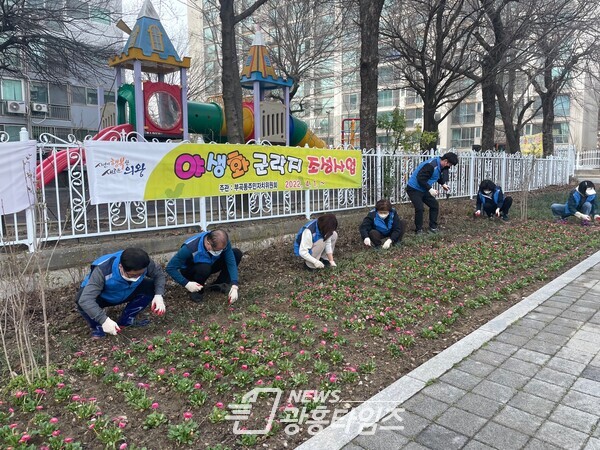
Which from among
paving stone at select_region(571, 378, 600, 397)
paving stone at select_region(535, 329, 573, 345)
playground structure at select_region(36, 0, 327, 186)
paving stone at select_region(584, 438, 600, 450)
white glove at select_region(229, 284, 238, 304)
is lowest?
paving stone at select_region(584, 438, 600, 450)

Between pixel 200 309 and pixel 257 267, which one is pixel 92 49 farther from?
pixel 200 309

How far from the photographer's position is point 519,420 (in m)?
2.49

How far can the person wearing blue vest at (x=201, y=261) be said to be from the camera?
4.37 m

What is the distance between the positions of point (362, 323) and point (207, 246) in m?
1.70

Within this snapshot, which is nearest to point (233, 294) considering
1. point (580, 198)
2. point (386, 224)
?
point (386, 224)

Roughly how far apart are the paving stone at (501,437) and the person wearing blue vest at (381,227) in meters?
4.18

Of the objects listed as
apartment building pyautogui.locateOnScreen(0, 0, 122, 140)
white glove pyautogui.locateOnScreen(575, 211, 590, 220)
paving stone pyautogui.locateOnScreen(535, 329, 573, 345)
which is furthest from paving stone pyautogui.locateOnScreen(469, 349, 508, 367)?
apartment building pyautogui.locateOnScreen(0, 0, 122, 140)

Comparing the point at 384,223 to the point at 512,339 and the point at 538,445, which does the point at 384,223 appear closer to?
the point at 512,339

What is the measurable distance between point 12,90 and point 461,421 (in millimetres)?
27778

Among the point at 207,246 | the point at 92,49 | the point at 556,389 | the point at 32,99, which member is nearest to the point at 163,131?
the point at 92,49

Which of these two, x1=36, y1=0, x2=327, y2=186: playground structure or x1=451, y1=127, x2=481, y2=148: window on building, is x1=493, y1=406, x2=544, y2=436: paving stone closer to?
x1=36, y1=0, x2=327, y2=186: playground structure

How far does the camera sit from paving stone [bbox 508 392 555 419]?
2.58 metres

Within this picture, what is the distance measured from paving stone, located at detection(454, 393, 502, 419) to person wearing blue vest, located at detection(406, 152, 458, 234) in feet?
16.9

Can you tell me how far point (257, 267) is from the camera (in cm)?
595
